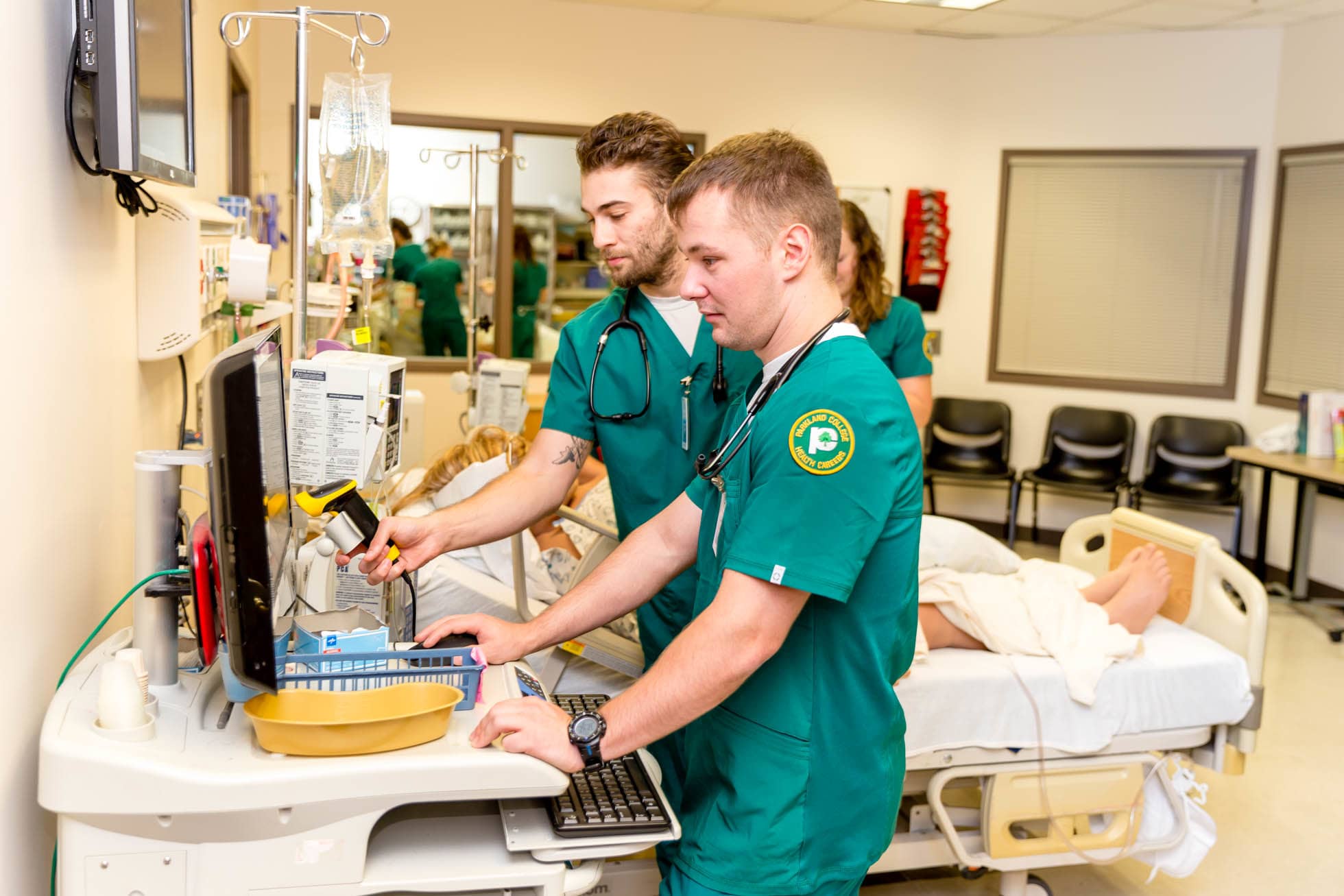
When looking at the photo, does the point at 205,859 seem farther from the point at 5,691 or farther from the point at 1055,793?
the point at 1055,793

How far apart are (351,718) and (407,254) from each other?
5.40 metres

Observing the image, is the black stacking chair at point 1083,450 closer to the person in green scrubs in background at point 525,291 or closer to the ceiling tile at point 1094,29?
the ceiling tile at point 1094,29

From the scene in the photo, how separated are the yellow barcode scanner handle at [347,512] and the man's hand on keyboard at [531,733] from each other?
1.29 ft

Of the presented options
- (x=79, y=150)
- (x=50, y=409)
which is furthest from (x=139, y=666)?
(x=79, y=150)

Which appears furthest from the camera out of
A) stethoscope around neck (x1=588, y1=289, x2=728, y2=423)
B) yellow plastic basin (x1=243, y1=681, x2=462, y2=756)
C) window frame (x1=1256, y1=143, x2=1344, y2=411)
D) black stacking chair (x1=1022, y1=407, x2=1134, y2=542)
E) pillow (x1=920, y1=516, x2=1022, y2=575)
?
black stacking chair (x1=1022, y1=407, x2=1134, y2=542)

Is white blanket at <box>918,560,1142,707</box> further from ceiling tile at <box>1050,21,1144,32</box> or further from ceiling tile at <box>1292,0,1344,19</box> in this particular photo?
ceiling tile at <box>1050,21,1144,32</box>

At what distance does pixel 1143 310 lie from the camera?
639 cm

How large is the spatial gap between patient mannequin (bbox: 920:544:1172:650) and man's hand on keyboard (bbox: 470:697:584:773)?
1.58 m

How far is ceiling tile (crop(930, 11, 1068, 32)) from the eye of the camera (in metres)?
5.93

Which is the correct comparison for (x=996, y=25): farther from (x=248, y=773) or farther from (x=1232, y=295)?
(x=248, y=773)

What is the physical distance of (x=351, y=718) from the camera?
1.25 meters

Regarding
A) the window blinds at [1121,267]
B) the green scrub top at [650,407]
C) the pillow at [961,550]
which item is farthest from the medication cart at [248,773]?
the window blinds at [1121,267]

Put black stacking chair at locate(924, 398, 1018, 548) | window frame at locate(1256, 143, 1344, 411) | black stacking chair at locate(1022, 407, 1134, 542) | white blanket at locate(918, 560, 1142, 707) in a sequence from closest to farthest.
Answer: white blanket at locate(918, 560, 1142, 707) → window frame at locate(1256, 143, 1344, 411) → black stacking chair at locate(1022, 407, 1134, 542) → black stacking chair at locate(924, 398, 1018, 548)

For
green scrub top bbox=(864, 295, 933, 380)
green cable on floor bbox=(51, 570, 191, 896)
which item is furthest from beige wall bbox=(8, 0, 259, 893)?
green scrub top bbox=(864, 295, 933, 380)
